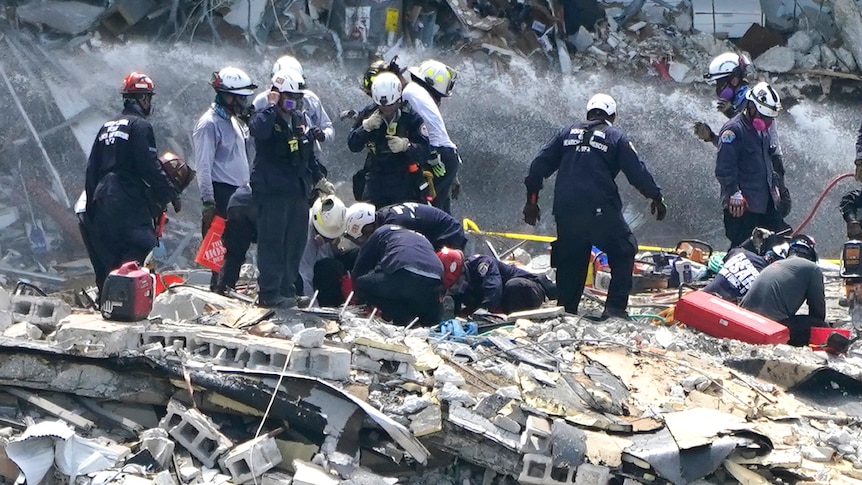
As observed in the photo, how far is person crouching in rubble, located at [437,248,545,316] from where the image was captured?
31.0 feet

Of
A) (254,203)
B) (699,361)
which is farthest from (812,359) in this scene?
(254,203)

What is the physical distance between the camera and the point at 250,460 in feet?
20.6

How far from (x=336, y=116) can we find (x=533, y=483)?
9.88 meters

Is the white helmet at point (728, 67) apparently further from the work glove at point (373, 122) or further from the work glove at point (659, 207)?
the work glove at point (373, 122)

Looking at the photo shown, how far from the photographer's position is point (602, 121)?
9.84 metres

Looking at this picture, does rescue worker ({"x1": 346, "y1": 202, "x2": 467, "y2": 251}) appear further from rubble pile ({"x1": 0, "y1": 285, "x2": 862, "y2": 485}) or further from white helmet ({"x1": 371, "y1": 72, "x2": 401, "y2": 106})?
rubble pile ({"x1": 0, "y1": 285, "x2": 862, "y2": 485})

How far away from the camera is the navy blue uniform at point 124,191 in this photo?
29.5ft

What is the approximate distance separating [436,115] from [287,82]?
1803mm

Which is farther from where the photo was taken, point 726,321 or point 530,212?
point 530,212

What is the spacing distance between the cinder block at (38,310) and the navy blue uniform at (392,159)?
111 inches

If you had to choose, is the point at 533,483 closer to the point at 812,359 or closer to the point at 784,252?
the point at 812,359

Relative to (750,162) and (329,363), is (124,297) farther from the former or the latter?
(750,162)

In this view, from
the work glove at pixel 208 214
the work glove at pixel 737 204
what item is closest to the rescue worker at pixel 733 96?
the work glove at pixel 737 204

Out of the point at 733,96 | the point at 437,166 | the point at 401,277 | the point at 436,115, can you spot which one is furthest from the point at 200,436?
the point at 733,96
